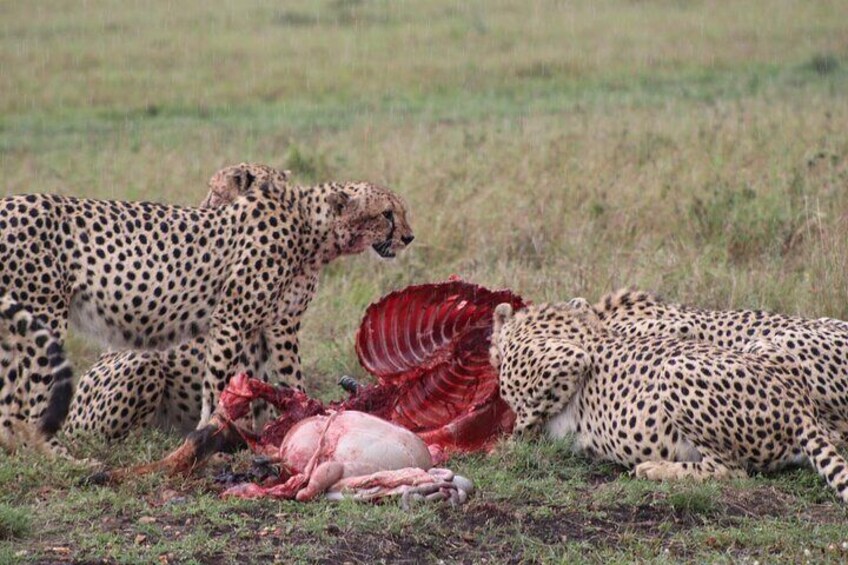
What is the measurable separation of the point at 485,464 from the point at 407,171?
5.27 meters

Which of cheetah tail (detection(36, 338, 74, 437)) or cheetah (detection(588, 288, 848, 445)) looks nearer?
cheetah tail (detection(36, 338, 74, 437))

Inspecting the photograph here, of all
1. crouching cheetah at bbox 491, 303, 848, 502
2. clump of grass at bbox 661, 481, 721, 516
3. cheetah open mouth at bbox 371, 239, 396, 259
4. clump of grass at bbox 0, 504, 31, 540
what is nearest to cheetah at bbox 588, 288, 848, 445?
crouching cheetah at bbox 491, 303, 848, 502

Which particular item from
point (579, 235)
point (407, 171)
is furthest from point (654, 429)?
point (407, 171)

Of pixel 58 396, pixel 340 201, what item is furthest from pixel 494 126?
pixel 58 396

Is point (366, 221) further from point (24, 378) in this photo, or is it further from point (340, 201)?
point (24, 378)

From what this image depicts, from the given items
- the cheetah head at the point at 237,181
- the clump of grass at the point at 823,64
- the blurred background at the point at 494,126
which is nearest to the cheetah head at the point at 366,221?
the cheetah head at the point at 237,181

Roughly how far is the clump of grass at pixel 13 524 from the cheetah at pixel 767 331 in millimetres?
2393

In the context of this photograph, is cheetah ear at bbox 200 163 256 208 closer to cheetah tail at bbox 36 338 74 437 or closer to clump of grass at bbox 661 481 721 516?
cheetah tail at bbox 36 338 74 437

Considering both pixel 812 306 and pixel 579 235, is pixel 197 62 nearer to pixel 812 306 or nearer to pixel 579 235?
pixel 579 235

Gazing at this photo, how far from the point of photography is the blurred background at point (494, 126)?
7.95 meters

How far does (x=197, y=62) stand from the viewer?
15.9 m

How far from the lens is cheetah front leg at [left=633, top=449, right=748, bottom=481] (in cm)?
464

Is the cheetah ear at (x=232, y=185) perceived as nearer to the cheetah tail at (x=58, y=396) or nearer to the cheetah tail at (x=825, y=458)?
the cheetah tail at (x=58, y=396)

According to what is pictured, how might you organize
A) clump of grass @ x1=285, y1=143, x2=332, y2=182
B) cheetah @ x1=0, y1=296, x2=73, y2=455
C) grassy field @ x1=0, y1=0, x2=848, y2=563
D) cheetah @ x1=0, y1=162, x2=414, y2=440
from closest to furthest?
grassy field @ x1=0, y1=0, x2=848, y2=563 → cheetah @ x1=0, y1=296, x2=73, y2=455 → cheetah @ x1=0, y1=162, x2=414, y2=440 → clump of grass @ x1=285, y1=143, x2=332, y2=182
